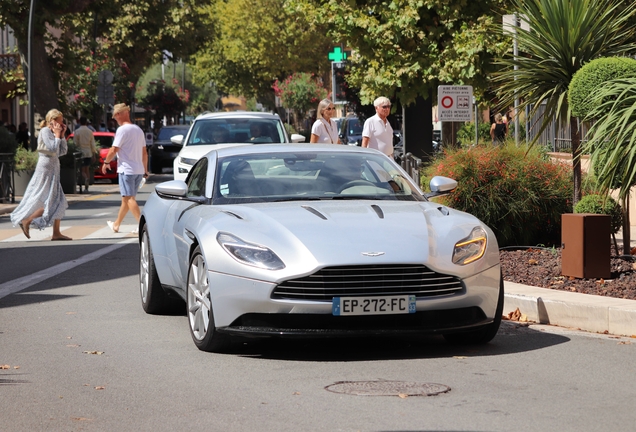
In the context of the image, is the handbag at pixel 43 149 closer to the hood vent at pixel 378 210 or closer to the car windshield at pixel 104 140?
the hood vent at pixel 378 210

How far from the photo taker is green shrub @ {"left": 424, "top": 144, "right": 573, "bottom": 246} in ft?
43.5

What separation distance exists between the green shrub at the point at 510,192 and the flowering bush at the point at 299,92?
69649 mm

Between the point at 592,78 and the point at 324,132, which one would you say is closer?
the point at 592,78

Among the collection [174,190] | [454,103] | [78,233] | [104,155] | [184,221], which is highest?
[454,103]

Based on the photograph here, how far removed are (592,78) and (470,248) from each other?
3766mm

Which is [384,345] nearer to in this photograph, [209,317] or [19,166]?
[209,317]

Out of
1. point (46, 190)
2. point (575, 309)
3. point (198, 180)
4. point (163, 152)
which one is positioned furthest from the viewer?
point (163, 152)

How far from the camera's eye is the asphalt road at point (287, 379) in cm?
594

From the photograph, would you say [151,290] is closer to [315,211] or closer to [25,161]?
[315,211]

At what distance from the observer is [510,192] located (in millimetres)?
13375

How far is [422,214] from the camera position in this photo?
821cm

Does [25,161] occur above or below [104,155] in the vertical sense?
above

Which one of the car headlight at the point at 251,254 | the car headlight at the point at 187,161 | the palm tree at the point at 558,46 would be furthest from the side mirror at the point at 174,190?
the car headlight at the point at 187,161

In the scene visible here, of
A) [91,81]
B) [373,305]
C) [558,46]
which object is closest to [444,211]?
[373,305]
